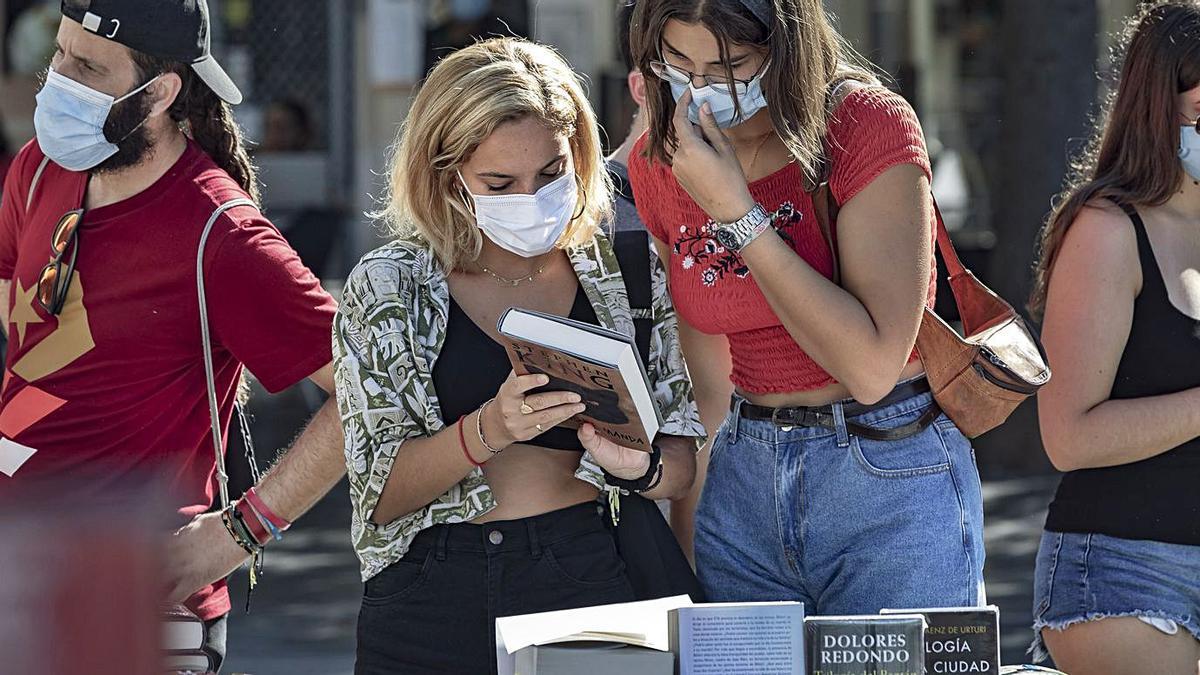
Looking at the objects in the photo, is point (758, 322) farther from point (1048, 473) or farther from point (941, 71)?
point (941, 71)

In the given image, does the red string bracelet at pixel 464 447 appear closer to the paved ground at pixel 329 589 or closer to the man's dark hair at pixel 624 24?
the man's dark hair at pixel 624 24

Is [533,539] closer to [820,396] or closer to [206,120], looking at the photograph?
[820,396]

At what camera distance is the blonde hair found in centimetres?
283

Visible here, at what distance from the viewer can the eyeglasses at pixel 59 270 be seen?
10.1ft

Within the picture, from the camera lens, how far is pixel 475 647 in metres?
2.74

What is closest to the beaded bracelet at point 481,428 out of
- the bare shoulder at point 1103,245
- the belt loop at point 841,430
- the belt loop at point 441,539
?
the belt loop at point 441,539

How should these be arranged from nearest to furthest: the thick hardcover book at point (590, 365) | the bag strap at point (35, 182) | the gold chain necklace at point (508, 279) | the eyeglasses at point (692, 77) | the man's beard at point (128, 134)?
the thick hardcover book at point (590, 365) < the eyeglasses at point (692, 77) < the gold chain necklace at point (508, 279) < the man's beard at point (128, 134) < the bag strap at point (35, 182)

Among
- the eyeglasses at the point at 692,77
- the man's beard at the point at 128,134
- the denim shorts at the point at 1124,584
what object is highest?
the eyeglasses at the point at 692,77

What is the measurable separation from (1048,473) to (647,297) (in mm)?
5920

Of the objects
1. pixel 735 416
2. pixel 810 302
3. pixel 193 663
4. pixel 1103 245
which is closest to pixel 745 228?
pixel 810 302

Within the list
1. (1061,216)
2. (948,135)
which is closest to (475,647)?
(1061,216)

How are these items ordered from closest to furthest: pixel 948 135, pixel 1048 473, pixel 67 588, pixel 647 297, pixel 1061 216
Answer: pixel 67 588 → pixel 647 297 → pixel 1061 216 → pixel 1048 473 → pixel 948 135

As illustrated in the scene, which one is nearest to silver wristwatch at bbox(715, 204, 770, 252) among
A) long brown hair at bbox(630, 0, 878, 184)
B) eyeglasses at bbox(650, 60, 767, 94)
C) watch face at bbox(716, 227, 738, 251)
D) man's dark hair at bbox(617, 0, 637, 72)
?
watch face at bbox(716, 227, 738, 251)

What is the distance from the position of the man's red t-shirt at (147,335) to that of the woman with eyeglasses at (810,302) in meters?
0.80
